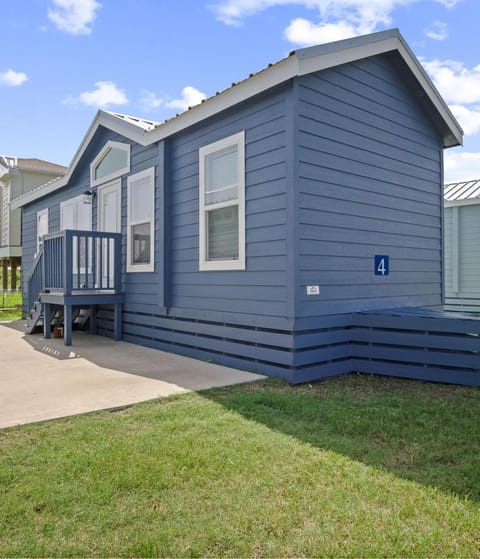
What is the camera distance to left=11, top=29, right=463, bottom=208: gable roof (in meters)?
4.37

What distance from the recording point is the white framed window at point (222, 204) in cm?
507

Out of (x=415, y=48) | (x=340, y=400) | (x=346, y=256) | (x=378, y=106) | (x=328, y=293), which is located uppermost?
(x=415, y=48)

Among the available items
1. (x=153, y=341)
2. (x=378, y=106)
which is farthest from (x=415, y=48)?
(x=153, y=341)

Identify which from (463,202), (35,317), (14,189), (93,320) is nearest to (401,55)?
(463,202)

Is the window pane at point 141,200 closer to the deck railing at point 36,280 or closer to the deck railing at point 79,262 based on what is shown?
the deck railing at point 79,262

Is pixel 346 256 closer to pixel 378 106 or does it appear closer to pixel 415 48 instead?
pixel 378 106

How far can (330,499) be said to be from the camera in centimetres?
207

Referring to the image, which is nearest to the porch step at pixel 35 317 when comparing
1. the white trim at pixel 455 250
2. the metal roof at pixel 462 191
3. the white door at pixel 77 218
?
the white door at pixel 77 218

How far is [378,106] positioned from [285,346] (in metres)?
3.37

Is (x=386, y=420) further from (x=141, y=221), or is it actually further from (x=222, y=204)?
(x=141, y=221)

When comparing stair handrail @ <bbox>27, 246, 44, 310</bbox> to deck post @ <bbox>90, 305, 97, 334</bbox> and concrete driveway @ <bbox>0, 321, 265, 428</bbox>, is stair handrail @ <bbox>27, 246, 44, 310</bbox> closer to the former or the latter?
deck post @ <bbox>90, 305, 97, 334</bbox>

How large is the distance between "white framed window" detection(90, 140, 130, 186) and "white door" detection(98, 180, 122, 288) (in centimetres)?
19

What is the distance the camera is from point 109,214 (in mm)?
8070

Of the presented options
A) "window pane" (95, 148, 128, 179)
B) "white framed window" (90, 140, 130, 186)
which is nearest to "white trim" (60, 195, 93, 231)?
"white framed window" (90, 140, 130, 186)
